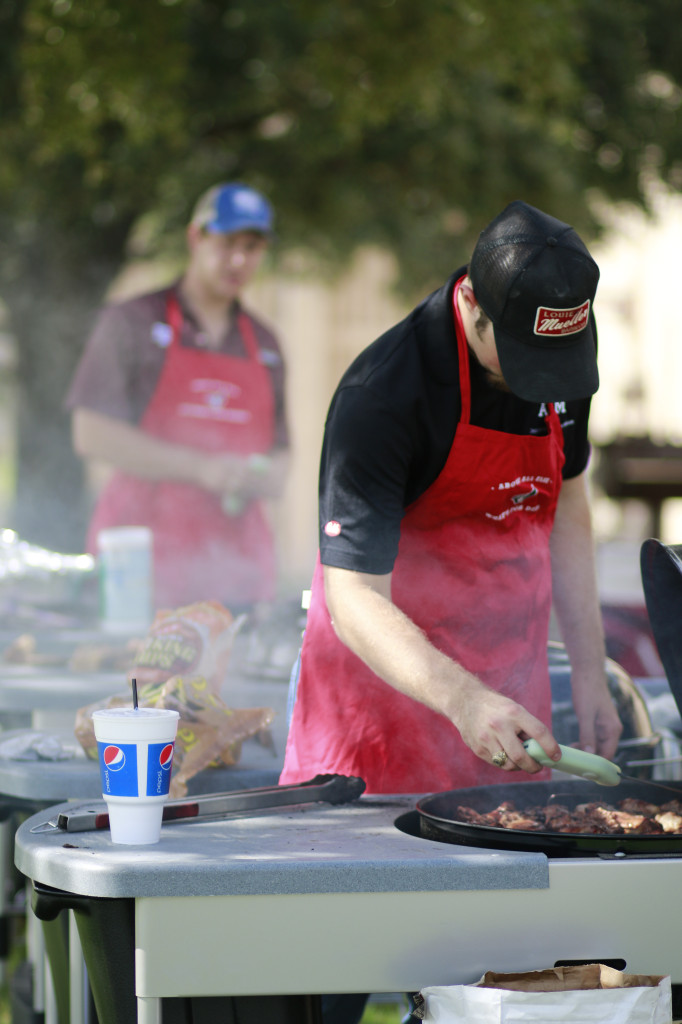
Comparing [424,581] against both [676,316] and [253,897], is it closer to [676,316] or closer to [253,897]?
[253,897]

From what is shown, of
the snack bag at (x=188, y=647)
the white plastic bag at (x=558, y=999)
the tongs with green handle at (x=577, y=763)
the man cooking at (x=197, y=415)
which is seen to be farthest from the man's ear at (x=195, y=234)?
the white plastic bag at (x=558, y=999)

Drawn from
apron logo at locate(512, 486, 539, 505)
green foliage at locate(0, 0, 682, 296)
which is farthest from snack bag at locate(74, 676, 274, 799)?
green foliage at locate(0, 0, 682, 296)

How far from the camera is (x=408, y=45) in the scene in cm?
573

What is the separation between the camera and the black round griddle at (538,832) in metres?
1.48

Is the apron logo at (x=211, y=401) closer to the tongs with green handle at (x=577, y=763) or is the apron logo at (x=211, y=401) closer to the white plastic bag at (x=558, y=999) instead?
the tongs with green handle at (x=577, y=763)

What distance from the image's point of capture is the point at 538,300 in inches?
64.2

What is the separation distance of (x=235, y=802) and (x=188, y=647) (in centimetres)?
50

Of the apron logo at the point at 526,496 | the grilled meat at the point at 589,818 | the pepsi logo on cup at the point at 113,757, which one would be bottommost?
the grilled meat at the point at 589,818

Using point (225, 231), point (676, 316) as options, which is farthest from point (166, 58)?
point (676, 316)

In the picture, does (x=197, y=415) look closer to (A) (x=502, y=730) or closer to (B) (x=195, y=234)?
(B) (x=195, y=234)

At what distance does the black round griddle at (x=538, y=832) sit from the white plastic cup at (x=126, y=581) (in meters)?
1.20

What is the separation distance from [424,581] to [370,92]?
14.9ft

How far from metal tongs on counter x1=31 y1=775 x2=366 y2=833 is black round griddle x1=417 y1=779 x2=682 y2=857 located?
14cm

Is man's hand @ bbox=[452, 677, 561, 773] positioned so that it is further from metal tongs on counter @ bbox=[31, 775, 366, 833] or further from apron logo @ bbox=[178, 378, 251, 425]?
apron logo @ bbox=[178, 378, 251, 425]
